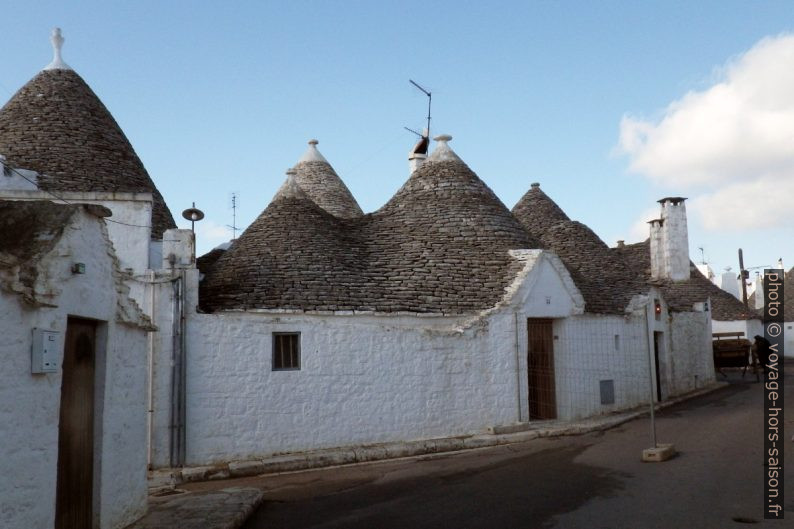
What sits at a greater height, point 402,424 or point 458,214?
point 458,214

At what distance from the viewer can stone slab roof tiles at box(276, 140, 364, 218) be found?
2256 centimetres

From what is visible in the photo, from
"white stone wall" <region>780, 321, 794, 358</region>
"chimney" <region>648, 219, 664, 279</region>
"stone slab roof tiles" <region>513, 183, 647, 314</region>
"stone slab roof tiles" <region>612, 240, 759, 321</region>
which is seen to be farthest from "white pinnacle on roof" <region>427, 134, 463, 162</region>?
"white stone wall" <region>780, 321, 794, 358</region>

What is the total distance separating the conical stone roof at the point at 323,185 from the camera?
22562mm

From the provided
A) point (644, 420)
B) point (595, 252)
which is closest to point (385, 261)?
point (644, 420)

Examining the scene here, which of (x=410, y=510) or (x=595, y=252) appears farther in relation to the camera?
(x=595, y=252)

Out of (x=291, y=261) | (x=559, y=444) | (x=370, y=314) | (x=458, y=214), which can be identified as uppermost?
(x=458, y=214)

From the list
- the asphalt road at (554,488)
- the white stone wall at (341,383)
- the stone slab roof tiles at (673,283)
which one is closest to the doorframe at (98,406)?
the asphalt road at (554,488)

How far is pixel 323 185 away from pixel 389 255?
9081 millimetres

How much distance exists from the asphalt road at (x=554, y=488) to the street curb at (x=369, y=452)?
14.5 inches

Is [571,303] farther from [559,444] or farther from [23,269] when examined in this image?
[23,269]

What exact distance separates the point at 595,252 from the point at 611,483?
13.2 meters

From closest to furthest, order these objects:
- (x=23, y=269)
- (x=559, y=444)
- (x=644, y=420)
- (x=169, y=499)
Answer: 1. (x=23, y=269)
2. (x=169, y=499)
3. (x=559, y=444)
4. (x=644, y=420)

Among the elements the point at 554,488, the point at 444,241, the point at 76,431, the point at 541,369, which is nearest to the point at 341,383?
the point at 444,241

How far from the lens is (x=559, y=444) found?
11.8 meters
